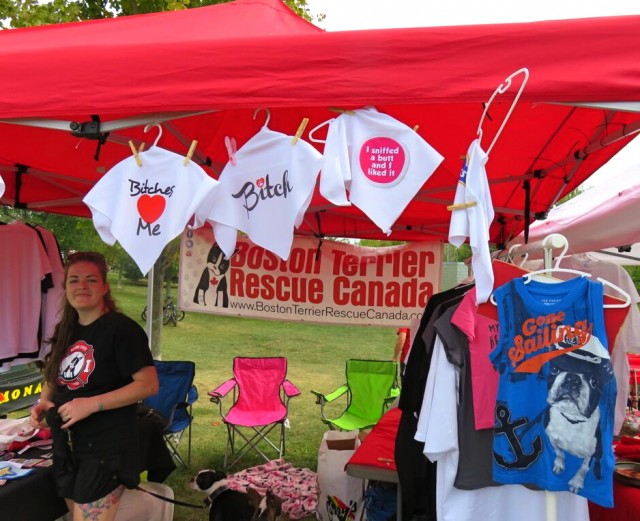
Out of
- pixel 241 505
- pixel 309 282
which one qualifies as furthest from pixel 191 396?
pixel 241 505

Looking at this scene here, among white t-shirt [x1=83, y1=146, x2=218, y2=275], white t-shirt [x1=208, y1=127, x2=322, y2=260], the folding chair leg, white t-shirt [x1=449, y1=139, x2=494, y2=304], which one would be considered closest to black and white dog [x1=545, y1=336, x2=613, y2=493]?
white t-shirt [x1=449, y1=139, x2=494, y2=304]

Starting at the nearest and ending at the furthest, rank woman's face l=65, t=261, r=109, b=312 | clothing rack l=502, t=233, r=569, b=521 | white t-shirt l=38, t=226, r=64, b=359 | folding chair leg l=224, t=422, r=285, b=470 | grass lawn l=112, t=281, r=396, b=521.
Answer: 1. clothing rack l=502, t=233, r=569, b=521
2. woman's face l=65, t=261, r=109, b=312
3. white t-shirt l=38, t=226, r=64, b=359
4. folding chair leg l=224, t=422, r=285, b=470
5. grass lawn l=112, t=281, r=396, b=521

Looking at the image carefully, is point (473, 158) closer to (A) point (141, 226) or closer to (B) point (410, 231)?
(A) point (141, 226)

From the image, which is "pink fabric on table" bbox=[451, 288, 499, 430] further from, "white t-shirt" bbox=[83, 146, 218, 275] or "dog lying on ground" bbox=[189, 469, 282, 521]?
"dog lying on ground" bbox=[189, 469, 282, 521]

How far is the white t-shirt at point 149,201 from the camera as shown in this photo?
5.77 ft

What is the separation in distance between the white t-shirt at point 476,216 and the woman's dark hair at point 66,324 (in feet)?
4.91

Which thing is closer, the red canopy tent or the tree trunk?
the red canopy tent

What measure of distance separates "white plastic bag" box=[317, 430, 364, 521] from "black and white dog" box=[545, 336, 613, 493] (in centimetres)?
170

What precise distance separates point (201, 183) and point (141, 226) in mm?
240

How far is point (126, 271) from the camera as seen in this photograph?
2277 centimetres

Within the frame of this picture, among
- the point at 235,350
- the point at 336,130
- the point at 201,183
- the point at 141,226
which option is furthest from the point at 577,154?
the point at 235,350

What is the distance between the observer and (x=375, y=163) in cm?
170

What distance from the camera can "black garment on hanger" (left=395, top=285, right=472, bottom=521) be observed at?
231cm

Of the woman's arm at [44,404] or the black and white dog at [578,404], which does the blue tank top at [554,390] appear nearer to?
the black and white dog at [578,404]
